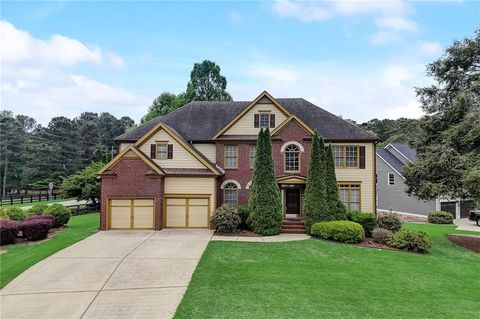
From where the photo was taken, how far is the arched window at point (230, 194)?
21531 mm

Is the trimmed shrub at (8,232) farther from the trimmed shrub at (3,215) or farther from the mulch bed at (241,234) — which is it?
the mulch bed at (241,234)

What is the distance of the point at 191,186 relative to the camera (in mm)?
19781

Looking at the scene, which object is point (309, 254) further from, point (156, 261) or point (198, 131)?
point (198, 131)

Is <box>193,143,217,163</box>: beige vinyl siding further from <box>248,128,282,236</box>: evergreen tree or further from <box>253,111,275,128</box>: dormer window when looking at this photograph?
<box>248,128,282,236</box>: evergreen tree

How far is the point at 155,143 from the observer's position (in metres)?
20.3

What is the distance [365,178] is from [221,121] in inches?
423

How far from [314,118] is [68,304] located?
742 inches

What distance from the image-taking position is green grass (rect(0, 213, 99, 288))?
36.7 ft

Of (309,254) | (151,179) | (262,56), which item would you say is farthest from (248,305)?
(262,56)

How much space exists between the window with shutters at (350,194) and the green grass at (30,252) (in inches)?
611

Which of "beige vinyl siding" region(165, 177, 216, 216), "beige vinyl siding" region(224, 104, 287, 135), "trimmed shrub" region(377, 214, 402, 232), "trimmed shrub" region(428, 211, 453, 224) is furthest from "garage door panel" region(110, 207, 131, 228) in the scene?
"trimmed shrub" region(428, 211, 453, 224)

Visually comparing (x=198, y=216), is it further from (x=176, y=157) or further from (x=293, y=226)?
(x=293, y=226)

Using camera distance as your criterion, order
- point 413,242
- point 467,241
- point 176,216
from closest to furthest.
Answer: point 413,242 < point 467,241 < point 176,216

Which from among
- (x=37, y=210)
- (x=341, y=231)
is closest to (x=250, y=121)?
(x=341, y=231)
